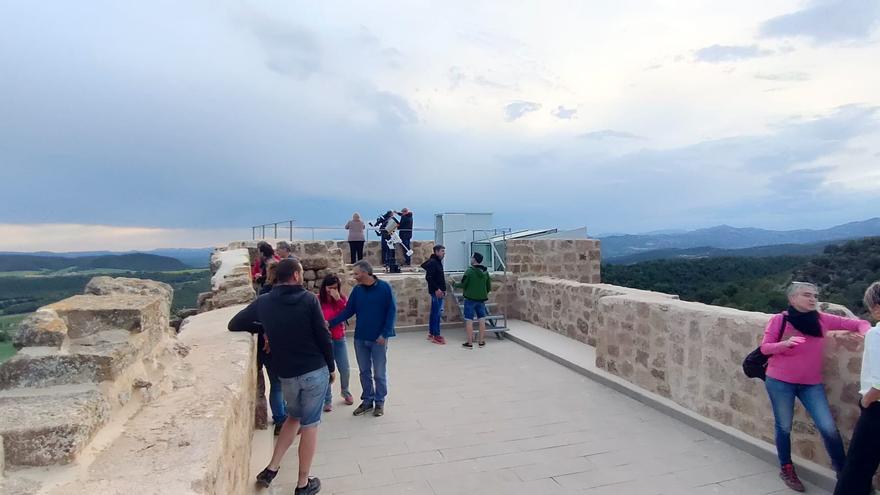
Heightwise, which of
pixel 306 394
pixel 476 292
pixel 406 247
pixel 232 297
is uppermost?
pixel 406 247

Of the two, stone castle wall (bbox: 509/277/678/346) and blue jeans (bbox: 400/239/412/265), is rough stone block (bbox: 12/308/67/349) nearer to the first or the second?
stone castle wall (bbox: 509/277/678/346)

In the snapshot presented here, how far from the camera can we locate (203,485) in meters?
1.76

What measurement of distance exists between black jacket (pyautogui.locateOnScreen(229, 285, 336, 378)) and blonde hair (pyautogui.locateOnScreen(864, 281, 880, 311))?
12.2 feet

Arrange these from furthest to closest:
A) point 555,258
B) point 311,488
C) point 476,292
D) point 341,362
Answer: point 555,258
point 476,292
point 341,362
point 311,488

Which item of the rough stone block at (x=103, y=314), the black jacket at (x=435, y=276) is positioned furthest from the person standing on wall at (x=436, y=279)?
the rough stone block at (x=103, y=314)

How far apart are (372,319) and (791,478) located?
4.03 m

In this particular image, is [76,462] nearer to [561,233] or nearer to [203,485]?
[203,485]

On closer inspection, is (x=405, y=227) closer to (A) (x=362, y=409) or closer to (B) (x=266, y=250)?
(B) (x=266, y=250)

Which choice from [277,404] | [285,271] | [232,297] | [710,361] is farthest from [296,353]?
[710,361]

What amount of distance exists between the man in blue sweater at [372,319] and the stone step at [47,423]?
3.57 m

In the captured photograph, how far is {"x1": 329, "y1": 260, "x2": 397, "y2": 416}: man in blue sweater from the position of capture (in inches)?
222

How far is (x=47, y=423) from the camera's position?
183 cm

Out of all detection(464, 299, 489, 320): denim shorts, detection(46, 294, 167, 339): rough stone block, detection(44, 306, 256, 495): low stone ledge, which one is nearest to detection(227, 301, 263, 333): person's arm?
detection(44, 306, 256, 495): low stone ledge

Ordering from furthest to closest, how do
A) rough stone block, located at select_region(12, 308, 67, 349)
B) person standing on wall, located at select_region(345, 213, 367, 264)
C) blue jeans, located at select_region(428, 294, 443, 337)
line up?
person standing on wall, located at select_region(345, 213, 367, 264), blue jeans, located at select_region(428, 294, 443, 337), rough stone block, located at select_region(12, 308, 67, 349)
